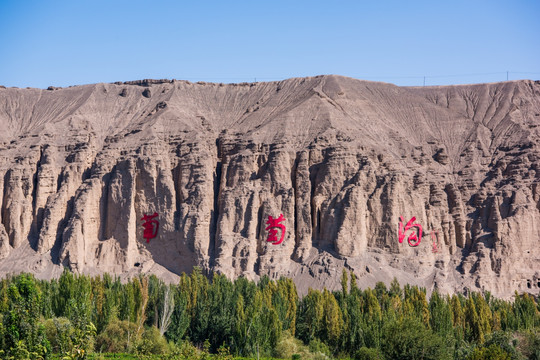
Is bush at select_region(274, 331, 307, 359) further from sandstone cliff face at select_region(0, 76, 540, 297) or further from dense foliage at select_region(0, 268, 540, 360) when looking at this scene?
sandstone cliff face at select_region(0, 76, 540, 297)

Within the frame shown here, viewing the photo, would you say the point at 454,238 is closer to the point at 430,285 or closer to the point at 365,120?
the point at 430,285

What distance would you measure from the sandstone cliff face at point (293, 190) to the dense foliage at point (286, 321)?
49.3 ft

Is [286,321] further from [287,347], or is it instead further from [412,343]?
[412,343]

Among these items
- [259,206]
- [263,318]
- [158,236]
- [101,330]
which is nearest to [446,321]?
[263,318]

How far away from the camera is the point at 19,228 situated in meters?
94.4

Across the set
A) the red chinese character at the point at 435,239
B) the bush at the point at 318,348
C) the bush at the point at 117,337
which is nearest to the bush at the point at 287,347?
the bush at the point at 318,348

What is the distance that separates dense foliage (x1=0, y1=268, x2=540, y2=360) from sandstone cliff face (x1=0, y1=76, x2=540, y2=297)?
49.3 ft

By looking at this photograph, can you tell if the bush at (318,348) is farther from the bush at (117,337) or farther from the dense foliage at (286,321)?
the bush at (117,337)

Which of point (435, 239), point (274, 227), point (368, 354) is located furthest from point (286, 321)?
point (435, 239)

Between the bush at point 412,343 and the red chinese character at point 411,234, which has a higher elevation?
the red chinese character at point 411,234

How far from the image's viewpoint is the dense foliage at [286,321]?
5575cm

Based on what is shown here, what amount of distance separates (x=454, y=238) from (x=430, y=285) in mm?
11088

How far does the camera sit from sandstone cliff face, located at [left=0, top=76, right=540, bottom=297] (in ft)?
287

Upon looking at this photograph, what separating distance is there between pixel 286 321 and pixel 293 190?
29548mm
